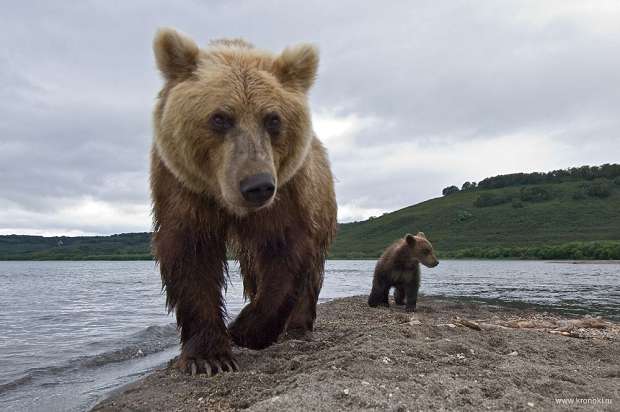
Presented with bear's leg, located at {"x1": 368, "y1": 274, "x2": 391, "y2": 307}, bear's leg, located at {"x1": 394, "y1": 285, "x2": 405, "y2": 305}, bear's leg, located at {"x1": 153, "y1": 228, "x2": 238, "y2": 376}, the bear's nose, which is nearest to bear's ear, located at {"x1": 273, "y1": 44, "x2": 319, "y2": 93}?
the bear's nose

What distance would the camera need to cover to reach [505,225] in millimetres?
75500

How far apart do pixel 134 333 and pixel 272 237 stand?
17.7ft

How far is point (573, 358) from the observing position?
484cm

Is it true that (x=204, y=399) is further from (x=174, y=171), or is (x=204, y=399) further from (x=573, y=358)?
(x=573, y=358)

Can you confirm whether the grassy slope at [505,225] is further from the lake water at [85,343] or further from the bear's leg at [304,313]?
the bear's leg at [304,313]

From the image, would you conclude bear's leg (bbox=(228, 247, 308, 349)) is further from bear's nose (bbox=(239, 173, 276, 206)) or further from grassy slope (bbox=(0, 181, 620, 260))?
grassy slope (bbox=(0, 181, 620, 260))

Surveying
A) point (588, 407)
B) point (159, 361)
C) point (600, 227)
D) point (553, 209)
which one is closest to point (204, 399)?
point (588, 407)

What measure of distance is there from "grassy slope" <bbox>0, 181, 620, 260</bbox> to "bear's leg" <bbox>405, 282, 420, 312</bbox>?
59.5 m

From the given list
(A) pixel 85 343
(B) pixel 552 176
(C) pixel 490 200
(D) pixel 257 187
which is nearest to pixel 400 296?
(A) pixel 85 343

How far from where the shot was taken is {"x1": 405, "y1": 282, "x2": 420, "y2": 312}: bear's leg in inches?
374

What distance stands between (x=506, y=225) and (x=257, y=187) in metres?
77.1

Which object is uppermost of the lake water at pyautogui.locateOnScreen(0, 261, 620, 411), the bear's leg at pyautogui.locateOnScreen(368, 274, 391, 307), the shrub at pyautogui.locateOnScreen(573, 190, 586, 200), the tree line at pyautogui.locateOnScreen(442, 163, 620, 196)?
the tree line at pyautogui.locateOnScreen(442, 163, 620, 196)

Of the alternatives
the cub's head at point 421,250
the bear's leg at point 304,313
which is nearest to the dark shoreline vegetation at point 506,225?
the cub's head at point 421,250

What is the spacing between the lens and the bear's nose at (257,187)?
11.2 ft
